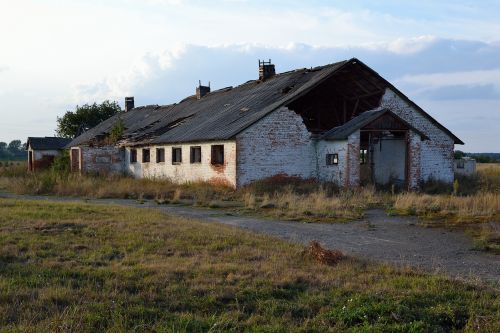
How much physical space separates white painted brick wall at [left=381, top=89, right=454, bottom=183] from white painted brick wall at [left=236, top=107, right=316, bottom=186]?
15.9 feet

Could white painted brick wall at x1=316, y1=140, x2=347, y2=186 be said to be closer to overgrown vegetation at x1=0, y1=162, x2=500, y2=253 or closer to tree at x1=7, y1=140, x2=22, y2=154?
overgrown vegetation at x1=0, y1=162, x2=500, y2=253

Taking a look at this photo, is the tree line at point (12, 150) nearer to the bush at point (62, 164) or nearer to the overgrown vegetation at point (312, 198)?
the bush at point (62, 164)

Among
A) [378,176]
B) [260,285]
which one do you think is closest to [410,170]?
[378,176]

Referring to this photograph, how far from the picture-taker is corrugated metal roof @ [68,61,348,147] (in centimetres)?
2497

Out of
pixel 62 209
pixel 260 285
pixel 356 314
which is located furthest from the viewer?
pixel 62 209

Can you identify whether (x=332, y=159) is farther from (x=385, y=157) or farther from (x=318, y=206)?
(x=318, y=206)

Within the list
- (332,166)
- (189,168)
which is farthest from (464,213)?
(189,168)

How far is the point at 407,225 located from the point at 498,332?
27.7 ft

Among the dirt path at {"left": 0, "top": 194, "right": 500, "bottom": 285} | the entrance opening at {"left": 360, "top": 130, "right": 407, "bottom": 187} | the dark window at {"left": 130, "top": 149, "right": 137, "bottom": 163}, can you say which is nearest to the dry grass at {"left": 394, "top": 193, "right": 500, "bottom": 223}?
the dirt path at {"left": 0, "top": 194, "right": 500, "bottom": 285}

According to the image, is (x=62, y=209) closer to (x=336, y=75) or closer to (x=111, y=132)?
(x=336, y=75)

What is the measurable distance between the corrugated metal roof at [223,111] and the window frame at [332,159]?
2931mm

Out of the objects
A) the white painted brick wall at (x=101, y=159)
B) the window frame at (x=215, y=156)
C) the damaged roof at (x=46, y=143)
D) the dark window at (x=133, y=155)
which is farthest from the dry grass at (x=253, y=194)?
the damaged roof at (x=46, y=143)

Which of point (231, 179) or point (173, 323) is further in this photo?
point (231, 179)

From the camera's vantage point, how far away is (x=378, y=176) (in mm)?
27234
